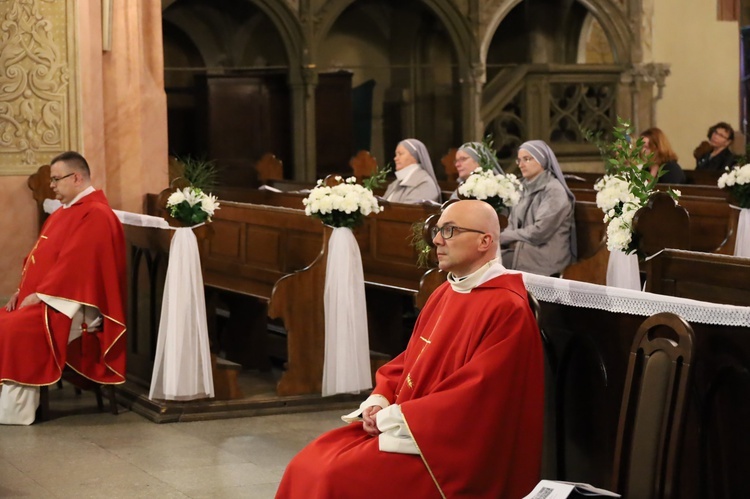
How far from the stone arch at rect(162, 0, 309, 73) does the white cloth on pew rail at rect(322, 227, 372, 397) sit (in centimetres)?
783

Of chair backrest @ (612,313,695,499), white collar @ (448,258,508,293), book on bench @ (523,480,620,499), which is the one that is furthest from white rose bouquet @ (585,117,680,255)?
book on bench @ (523,480,620,499)

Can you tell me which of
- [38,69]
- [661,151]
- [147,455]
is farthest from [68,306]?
[661,151]

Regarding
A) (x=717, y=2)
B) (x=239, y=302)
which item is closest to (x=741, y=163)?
(x=239, y=302)

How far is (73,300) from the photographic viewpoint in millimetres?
6816

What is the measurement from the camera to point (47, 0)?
8.46 metres

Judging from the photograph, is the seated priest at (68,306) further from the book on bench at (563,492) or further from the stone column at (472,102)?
→ the stone column at (472,102)

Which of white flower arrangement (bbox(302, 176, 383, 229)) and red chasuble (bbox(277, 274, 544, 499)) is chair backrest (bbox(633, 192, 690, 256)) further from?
white flower arrangement (bbox(302, 176, 383, 229))

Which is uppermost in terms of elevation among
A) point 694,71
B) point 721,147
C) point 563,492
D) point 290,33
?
point 290,33

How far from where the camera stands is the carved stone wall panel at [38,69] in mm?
8461

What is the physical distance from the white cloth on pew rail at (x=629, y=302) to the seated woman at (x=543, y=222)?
3099 millimetres

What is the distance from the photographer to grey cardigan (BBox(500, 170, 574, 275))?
301 inches

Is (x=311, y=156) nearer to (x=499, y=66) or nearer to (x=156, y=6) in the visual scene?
(x=499, y=66)

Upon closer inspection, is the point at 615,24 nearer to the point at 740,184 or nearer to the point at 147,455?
the point at 740,184

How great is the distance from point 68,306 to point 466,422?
3.56m
